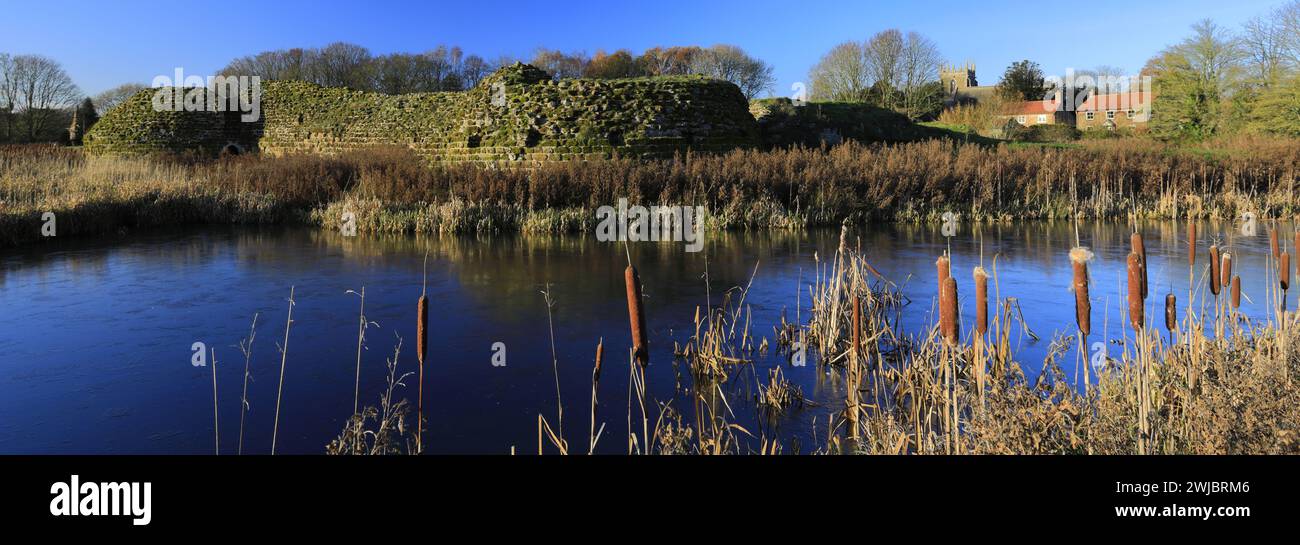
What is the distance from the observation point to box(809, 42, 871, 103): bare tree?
44.4 meters

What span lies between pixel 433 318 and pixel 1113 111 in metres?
54.1

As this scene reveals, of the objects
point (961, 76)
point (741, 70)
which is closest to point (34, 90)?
point (741, 70)

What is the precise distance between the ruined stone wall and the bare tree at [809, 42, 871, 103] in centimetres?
2203

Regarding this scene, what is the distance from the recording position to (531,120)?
21328mm

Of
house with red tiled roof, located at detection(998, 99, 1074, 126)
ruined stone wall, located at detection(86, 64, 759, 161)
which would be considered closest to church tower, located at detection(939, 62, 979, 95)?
house with red tiled roof, located at detection(998, 99, 1074, 126)

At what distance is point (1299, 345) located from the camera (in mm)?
4555

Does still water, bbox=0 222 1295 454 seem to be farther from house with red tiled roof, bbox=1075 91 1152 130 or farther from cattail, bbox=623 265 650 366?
house with red tiled roof, bbox=1075 91 1152 130

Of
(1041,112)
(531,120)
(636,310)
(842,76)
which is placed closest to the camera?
(636,310)

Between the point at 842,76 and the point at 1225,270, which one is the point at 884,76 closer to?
the point at 842,76

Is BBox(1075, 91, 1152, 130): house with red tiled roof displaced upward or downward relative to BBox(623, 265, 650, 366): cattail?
upward
